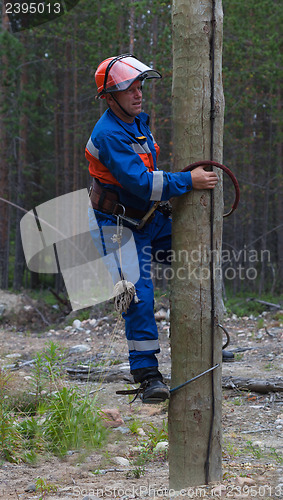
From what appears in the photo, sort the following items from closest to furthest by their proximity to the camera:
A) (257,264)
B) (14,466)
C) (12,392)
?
(14,466)
(12,392)
(257,264)

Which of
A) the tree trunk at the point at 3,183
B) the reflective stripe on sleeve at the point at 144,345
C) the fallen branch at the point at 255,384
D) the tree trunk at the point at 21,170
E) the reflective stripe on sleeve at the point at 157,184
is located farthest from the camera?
the tree trunk at the point at 21,170

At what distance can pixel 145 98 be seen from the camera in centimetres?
1345

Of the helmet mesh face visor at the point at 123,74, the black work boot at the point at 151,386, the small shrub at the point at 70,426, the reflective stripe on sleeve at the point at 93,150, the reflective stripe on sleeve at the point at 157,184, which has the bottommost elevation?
the small shrub at the point at 70,426

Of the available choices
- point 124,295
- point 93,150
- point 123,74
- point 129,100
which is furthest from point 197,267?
point 123,74

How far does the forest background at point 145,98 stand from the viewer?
1409cm

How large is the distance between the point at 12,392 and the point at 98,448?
4.62 ft

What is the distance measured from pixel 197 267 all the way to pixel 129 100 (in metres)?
1.11

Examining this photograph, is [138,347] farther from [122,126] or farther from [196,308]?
[122,126]

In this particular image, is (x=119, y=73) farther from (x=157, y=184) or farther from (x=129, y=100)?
(x=157, y=184)

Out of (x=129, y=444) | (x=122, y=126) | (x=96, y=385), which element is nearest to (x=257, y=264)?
(x=96, y=385)

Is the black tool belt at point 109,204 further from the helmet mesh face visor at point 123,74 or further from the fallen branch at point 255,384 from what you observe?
the fallen branch at point 255,384

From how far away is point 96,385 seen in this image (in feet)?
Result: 20.7

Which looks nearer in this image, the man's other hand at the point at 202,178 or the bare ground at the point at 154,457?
the man's other hand at the point at 202,178

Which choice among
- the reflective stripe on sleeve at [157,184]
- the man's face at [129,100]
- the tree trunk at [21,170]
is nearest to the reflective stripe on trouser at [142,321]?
the reflective stripe on sleeve at [157,184]
